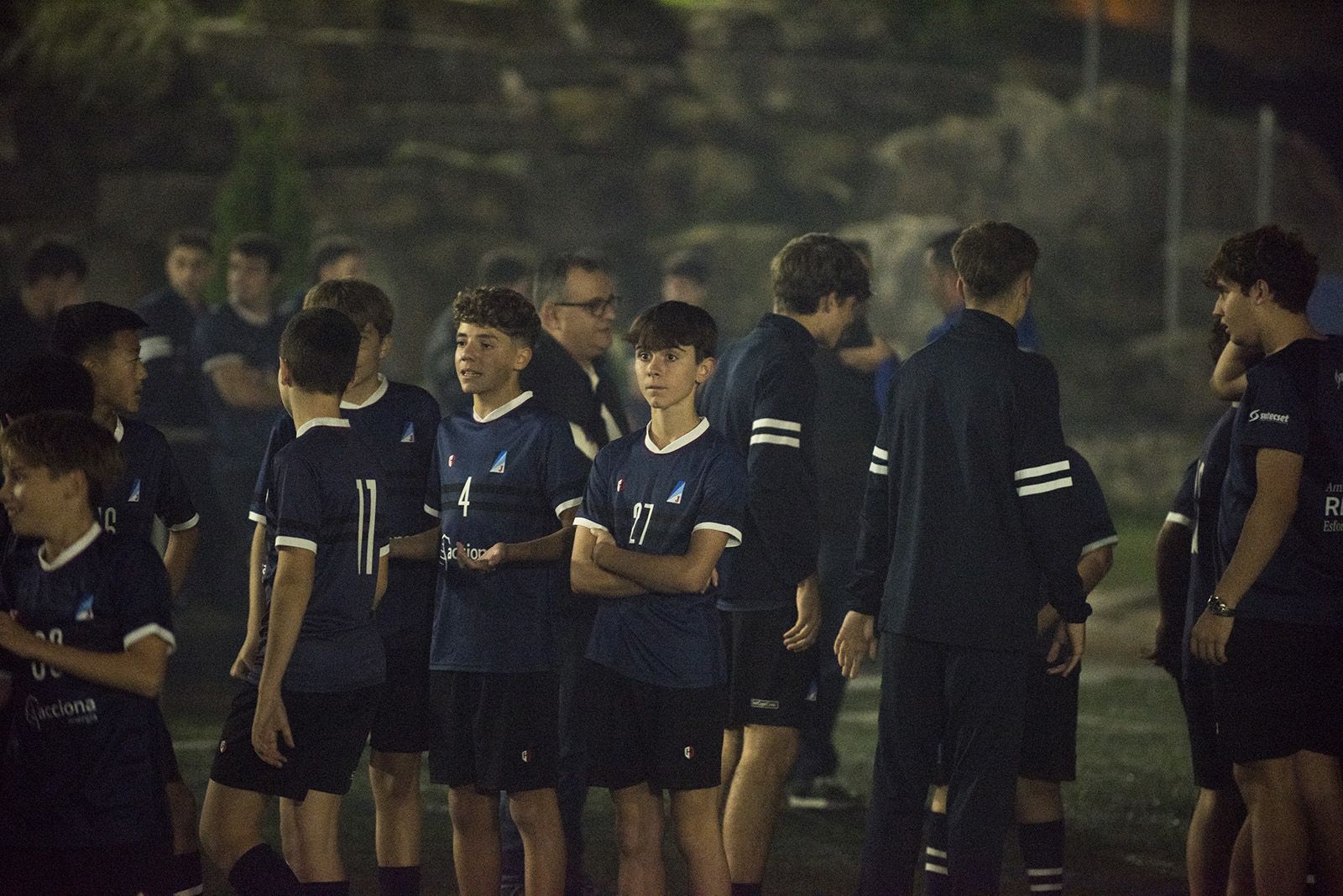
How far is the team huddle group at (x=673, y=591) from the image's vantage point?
497 cm

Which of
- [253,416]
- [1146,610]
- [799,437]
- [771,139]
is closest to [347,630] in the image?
[799,437]

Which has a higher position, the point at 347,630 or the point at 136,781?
the point at 347,630

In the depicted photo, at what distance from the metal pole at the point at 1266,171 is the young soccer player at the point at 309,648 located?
18.6m

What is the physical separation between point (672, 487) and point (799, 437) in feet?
3.15

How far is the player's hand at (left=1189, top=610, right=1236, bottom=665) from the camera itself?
5.17 m

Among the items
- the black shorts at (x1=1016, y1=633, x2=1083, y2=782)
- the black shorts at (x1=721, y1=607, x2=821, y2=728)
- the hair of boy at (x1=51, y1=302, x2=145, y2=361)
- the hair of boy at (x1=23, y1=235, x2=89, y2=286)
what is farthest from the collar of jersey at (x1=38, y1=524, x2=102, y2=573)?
the hair of boy at (x1=23, y1=235, x2=89, y2=286)

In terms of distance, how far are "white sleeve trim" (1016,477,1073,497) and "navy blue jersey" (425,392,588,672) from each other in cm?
135

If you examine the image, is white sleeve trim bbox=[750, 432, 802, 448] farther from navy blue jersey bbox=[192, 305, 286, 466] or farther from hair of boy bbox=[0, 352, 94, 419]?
navy blue jersey bbox=[192, 305, 286, 466]

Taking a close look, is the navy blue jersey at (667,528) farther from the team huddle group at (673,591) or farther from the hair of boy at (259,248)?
the hair of boy at (259,248)

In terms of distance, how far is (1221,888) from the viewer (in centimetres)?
560

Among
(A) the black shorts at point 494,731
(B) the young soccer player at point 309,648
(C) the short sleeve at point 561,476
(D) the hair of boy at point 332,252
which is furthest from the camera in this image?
(D) the hair of boy at point 332,252

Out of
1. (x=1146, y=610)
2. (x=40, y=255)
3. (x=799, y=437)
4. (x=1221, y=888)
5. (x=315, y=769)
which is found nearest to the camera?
(x=315, y=769)

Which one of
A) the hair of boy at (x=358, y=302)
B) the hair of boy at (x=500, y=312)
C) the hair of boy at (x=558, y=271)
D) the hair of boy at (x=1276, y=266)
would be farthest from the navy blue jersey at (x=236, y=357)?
the hair of boy at (x=1276, y=266)

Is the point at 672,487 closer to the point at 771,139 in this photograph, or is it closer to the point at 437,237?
the point at 437,237
